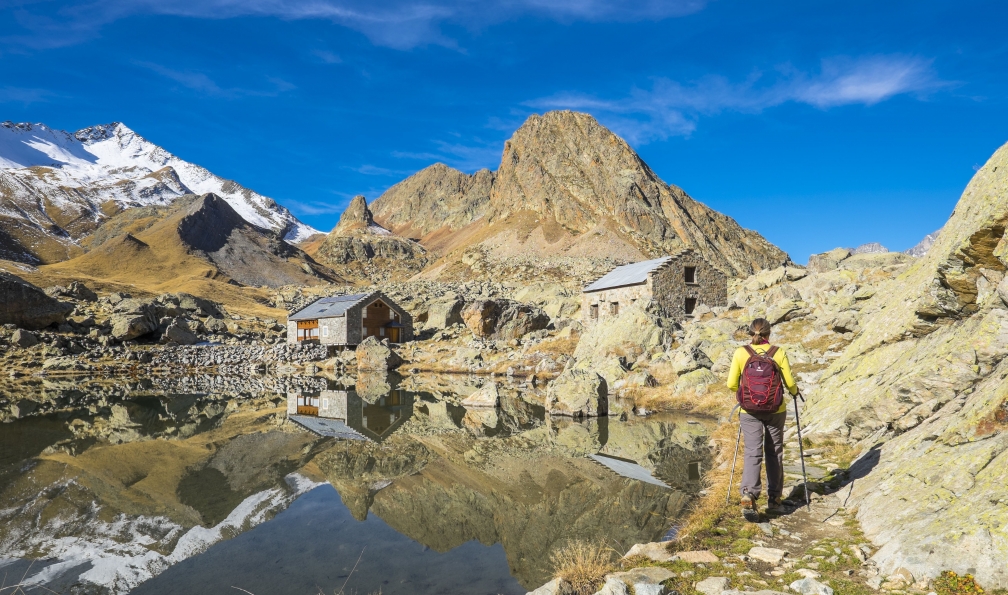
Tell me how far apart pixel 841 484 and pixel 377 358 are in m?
42.0

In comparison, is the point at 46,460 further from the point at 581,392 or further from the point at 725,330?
the point at 725,330

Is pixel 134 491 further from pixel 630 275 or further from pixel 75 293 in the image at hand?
pixel 75 293

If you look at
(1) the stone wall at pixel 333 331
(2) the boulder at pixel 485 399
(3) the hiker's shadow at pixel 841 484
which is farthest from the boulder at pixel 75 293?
(3) the hiker's shadow at pixel 841 484

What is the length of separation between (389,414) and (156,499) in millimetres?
12659

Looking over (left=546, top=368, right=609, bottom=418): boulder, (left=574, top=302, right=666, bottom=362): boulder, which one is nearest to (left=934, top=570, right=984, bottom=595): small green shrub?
(left=546, top=368, right=609, bottom=418): boulder

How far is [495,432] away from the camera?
2098 cm

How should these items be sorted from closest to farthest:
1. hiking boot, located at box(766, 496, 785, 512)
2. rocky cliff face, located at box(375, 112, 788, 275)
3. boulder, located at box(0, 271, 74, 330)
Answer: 1. hiking boot, located at box(766, 496, 785, 512)
2. boulder, located at box(0, 271, 74, 330)
3. rocky cliff face, located at box(375, 112, 788, 275)

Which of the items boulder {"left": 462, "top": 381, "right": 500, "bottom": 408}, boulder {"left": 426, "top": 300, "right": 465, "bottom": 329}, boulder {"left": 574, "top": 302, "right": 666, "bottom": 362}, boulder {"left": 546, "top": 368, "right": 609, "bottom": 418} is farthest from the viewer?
boulder {"left": 426, "top": 300, "right": 465, "bottom": 329}

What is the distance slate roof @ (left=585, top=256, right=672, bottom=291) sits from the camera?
44125 millimetres

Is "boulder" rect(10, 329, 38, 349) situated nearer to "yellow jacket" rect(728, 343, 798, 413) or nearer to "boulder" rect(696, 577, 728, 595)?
"yellow jacket" rect(728, 343, 798, 413)

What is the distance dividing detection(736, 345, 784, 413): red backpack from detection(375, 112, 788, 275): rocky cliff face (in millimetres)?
117099

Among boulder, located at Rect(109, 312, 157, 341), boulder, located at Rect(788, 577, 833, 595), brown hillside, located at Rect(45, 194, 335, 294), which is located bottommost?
boulder, located at Rect(788, 577, 833, 595)

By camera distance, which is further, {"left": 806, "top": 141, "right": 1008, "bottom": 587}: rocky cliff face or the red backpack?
the red backpack

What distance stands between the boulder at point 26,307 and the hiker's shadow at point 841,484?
6600cm
